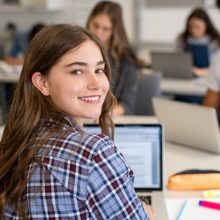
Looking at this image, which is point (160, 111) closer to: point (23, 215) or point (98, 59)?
point (98, 59)

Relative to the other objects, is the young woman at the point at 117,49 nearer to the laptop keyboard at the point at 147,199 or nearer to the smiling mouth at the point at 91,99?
the laptop keyboard at the point at 147,199

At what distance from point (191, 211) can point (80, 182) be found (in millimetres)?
605

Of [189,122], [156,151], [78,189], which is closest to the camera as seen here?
[78,189]

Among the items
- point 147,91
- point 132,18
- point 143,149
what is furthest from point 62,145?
point 132,18

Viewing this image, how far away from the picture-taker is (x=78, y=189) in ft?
3.67

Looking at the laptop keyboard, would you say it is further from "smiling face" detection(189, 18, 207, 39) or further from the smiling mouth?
"smiling face" detection(189, 18, 207, 39)

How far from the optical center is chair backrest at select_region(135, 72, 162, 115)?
3.17 m

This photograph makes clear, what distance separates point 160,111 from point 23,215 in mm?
1203

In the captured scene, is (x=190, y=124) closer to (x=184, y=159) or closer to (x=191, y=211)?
(x=184, y=159)

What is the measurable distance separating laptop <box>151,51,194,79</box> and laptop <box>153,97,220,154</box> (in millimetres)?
1848

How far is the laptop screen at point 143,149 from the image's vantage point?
67.0 inches

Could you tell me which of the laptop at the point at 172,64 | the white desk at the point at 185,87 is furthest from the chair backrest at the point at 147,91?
the laptop at the point at 172,64

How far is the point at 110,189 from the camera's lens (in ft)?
3.75

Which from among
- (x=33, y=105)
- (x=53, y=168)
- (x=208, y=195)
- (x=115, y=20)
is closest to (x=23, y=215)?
(x=53, y=168)
